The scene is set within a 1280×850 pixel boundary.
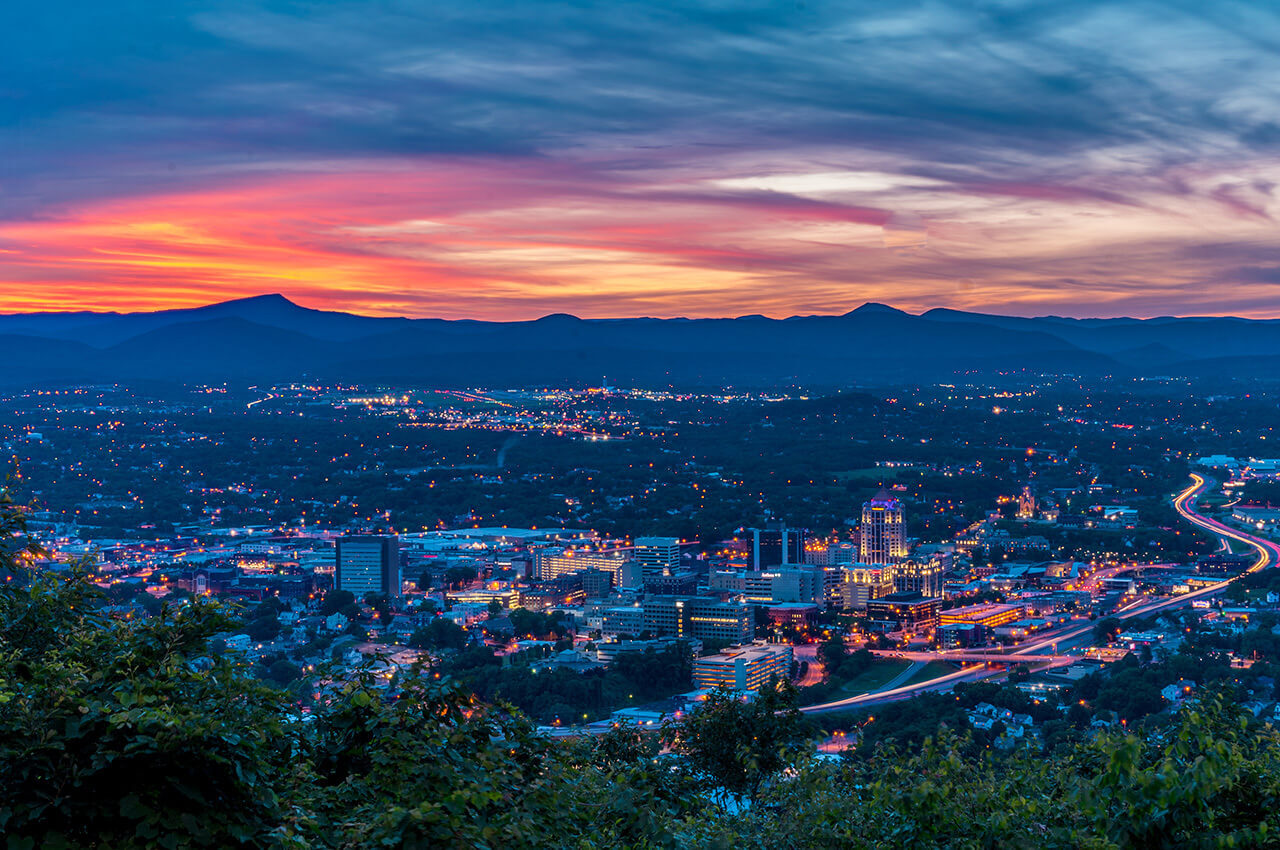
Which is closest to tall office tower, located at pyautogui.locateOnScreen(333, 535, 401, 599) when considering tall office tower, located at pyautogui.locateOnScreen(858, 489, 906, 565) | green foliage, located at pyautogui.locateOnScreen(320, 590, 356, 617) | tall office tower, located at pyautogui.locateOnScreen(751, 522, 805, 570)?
green foliage, located at pyautogui.locateOnScreen(320, 590, 356, 617)

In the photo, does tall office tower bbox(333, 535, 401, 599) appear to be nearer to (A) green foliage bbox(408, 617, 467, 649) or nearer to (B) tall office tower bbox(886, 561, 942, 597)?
(A) green foliage bbox(408, 617, 467, 649)

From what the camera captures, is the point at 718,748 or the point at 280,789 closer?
the point at 280,789

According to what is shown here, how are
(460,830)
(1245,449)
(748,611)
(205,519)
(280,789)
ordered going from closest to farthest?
1. (460,830)
2. (280,789)
3. (748,611)
4. (205,519)
5. (1245,449)

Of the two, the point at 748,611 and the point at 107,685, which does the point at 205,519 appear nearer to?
the point at 748,611

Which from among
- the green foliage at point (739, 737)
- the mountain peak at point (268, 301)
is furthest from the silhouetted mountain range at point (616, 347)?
the green foliage at point (739, 737)

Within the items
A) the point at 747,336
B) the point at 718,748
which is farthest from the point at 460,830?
the point at 747,336

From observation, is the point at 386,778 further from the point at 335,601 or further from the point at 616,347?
the point at 616,347

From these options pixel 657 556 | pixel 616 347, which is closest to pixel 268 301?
pixel 616 347
